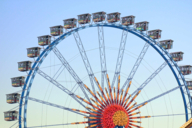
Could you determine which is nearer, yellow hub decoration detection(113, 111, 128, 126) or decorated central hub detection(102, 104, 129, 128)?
decorated central hub detection(102, 104, 129, 128)

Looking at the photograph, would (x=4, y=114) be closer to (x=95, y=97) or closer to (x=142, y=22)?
(x=95, y=97)

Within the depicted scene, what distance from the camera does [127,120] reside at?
159 ft

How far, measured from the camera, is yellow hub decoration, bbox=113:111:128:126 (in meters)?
47.7

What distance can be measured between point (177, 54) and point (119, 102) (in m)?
11.1

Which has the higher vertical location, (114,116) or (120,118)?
(114,116)

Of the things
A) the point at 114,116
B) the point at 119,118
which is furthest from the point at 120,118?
the point at 114,116

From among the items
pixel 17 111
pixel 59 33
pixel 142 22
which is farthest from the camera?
pixel 142 22

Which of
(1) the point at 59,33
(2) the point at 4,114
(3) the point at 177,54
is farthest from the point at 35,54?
(3) the point at 177,54

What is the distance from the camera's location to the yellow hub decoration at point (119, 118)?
4767 centimetres

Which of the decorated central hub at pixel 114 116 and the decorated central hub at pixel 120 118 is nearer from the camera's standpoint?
the decorated central hub at pixel 114 116

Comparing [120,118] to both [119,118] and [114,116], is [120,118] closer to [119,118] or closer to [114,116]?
[119,118]

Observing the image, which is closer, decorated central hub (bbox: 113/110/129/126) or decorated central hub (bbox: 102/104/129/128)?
decorated central hub (bbox: 102/104/129/128)

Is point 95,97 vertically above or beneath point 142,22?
beneath

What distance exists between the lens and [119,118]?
47.8 meters
